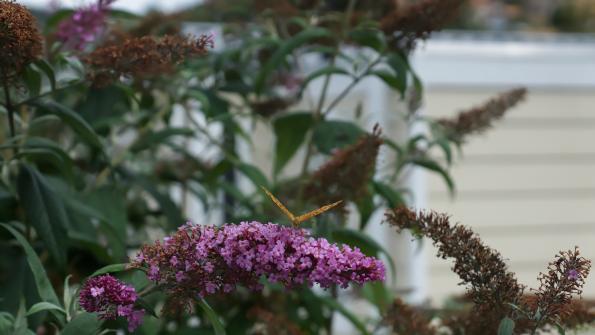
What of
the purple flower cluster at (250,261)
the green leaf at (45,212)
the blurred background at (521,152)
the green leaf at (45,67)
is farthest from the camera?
the blurred background at (521,152)

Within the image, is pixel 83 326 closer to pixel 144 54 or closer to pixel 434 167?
pixel 144 54

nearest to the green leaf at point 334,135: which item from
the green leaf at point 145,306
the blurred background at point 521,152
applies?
the green leaf at point 145,306

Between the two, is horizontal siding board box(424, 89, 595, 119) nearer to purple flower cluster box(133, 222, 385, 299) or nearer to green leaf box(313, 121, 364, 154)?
green leaf box(313, 121, 364, 154)

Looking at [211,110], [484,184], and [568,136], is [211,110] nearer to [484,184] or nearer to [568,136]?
[484,184]

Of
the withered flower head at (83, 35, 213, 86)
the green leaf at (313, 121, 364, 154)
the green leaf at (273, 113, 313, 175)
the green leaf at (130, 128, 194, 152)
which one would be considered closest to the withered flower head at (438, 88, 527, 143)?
the green leaf at (313, 121, 364, 154)

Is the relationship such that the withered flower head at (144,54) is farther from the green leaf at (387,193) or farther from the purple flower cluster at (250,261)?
the green leaf at (387,193)
